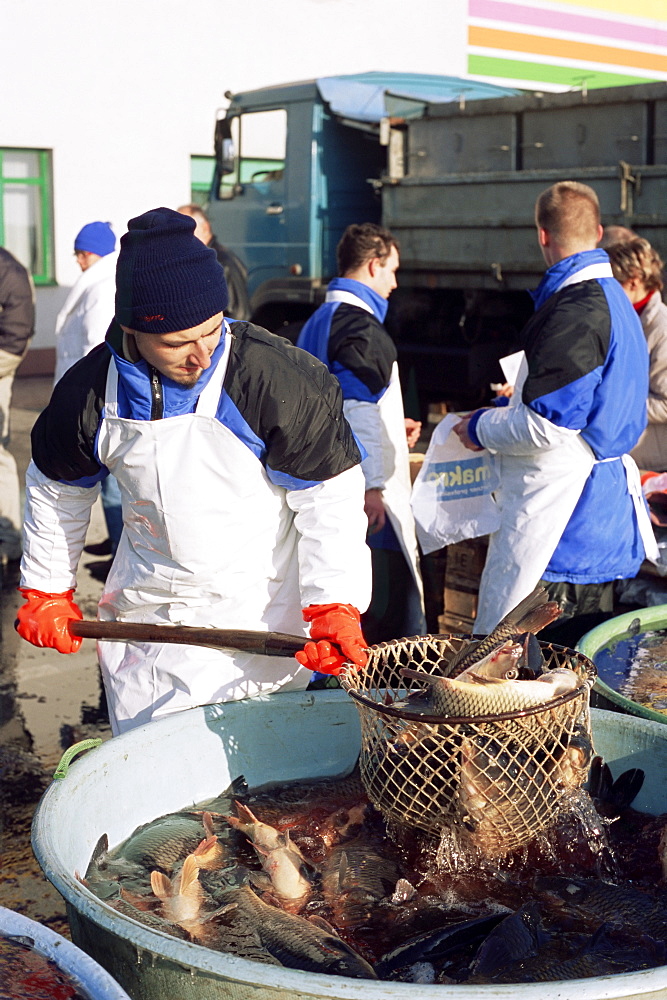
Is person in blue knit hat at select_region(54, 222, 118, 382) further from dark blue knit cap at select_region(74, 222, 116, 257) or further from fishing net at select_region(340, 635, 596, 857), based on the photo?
fishing net at select_region(340, 635, 596, 857)

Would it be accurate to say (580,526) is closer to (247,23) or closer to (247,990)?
(247,990)

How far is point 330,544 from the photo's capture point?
3045mm

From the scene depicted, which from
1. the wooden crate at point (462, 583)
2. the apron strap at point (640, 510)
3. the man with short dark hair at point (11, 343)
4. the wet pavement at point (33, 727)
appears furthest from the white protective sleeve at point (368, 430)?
the man with short dark hair at point (11, 343)

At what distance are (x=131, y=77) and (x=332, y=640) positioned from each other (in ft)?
55.7

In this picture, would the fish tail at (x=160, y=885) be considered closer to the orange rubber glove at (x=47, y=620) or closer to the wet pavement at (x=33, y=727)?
the orange rubber glove at (x=47, y=620)

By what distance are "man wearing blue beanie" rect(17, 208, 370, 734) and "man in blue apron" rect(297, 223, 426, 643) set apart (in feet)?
6.87

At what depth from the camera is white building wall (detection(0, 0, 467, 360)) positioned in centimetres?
1709

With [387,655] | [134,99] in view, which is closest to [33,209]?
[134,99]

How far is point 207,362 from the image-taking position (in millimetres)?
2828

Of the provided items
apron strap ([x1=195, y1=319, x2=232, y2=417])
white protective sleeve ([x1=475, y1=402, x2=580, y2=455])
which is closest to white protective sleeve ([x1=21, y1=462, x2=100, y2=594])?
apron strap ([x1=195, y1=319, x2=232, y2=417])

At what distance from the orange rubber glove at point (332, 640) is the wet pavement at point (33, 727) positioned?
1485 millimetres

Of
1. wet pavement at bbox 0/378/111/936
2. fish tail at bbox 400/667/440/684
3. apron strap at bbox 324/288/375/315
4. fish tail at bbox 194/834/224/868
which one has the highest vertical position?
apron strap at bbox 324/288/375/315

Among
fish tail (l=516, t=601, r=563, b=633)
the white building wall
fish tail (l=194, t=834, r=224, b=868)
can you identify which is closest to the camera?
fish tail (l=194, t=834, r=224, b=868)

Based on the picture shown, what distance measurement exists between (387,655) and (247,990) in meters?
1.14
